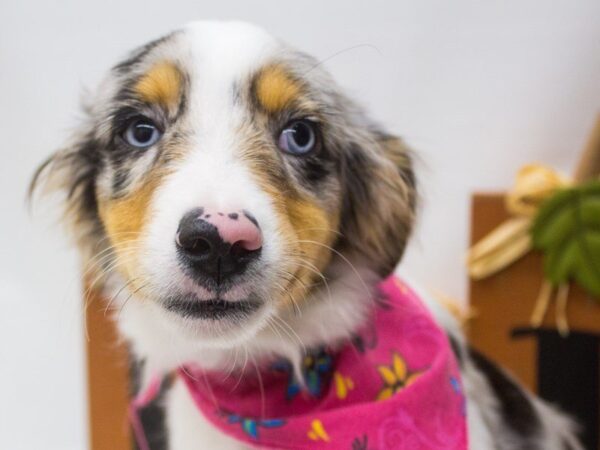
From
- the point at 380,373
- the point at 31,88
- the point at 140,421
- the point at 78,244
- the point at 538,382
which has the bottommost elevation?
the point at 538,382

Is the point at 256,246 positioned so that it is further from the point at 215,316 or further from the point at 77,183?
the point at 77,183

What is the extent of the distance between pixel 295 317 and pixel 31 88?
1.32ft

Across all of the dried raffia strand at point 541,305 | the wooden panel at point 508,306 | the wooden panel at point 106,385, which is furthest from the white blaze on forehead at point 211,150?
the dried raffia strand at point 541,305

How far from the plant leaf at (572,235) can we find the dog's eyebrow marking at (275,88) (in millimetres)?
623

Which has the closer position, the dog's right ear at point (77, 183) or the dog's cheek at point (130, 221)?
the dog's cheek at point (130, 221)

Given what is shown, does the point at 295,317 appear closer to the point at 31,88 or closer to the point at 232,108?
the point at 232,108

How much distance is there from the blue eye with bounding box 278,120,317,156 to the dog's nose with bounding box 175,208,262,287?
0.16 m

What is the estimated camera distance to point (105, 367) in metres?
0.95

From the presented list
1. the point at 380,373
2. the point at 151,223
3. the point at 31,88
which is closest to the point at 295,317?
the point at 380,373

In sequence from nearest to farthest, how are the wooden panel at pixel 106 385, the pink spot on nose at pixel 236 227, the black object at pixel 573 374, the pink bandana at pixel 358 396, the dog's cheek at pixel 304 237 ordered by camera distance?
the pink spot on nose at pixel 236 227, the dog's cheek at pixel 304 237, the pink bandana at pixel 358 396, the wooden panel at pixel 106 385, the black object at pixel 573 374

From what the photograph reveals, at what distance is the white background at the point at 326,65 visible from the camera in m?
0.71

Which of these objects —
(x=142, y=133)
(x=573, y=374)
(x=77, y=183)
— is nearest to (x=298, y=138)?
(x=142, y=133)

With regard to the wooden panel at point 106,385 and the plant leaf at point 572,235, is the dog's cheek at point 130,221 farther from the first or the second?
the plant leaf at point 572,235

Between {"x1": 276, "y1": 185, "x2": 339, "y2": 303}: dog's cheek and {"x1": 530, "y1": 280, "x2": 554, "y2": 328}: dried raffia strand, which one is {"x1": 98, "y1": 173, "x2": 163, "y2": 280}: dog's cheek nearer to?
{"x1": 276, "y1": 185, "x2": 339, "y2": 303}: dog's cheek
